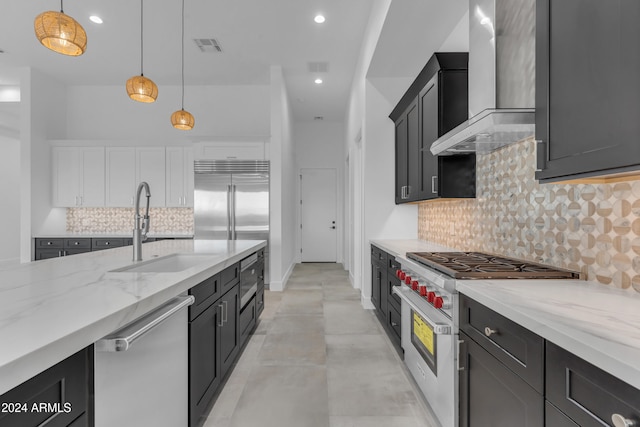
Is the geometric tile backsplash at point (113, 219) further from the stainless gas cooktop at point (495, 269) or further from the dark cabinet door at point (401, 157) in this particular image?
the stainless gas cooktop at point (495, 269)

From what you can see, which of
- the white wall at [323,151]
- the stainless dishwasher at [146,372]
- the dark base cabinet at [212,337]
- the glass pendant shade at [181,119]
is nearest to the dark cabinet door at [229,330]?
the dark base cabinet at [212,337]

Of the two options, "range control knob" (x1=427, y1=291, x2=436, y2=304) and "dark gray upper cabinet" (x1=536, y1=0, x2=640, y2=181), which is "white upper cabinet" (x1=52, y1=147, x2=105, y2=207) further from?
"dark gray upper cabinet" (x1=536, y1=0, x2=640, y2=181)

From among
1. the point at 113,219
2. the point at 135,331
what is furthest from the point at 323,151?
the point at 135,331

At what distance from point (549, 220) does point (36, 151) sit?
22.7ft

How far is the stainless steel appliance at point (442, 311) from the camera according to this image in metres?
1.56

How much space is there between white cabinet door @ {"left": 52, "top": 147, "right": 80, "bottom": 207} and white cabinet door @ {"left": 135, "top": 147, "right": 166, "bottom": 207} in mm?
1054

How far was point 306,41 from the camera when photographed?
4383 millimetres

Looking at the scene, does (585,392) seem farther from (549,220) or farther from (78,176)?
(78,176)

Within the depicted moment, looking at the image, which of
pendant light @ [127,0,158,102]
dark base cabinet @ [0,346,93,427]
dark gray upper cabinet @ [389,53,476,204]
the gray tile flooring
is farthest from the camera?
pendant light @ [127,0,158,102]

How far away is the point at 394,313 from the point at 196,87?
5301 mm

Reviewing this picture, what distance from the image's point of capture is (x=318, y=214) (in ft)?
26.0

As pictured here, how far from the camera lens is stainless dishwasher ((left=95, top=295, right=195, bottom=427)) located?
3.20ft

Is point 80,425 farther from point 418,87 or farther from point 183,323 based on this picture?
point 418,87

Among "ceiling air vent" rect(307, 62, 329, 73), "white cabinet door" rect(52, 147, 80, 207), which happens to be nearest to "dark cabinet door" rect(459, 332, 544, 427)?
"ceiling air vent" rect(307, 62, 329, 73)
